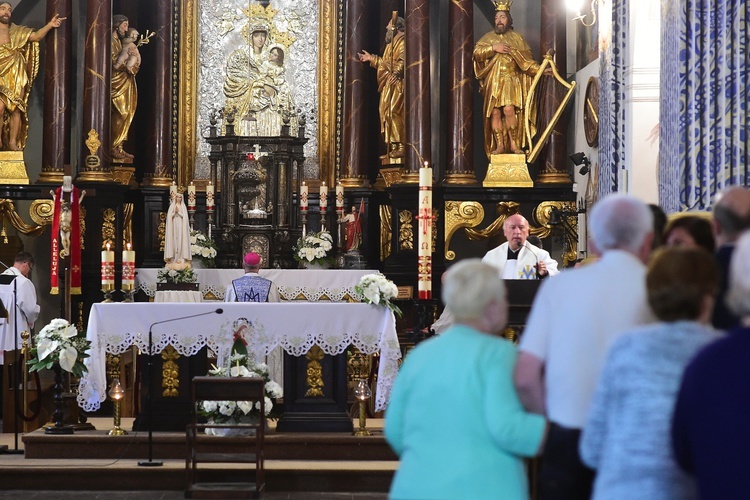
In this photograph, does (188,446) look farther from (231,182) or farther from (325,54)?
(325,54)

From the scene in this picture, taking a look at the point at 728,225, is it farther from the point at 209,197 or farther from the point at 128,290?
the point at 209,197

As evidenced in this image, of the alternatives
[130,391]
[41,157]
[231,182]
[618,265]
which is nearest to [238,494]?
[130,391]

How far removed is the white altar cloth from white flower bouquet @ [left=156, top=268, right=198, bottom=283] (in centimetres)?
420

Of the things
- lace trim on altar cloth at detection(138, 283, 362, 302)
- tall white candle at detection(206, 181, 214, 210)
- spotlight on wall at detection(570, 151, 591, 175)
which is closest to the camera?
spotlight on wall at detection(570, 151, 591, 175)

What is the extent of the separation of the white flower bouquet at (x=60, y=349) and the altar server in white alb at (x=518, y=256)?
368 cm

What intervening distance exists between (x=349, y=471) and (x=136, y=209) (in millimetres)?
8129

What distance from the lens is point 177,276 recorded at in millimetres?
15312

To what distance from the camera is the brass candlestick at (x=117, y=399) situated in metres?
10.7

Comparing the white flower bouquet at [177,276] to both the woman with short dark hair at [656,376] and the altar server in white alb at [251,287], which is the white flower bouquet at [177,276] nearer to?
the altar server in white alb at [251,287]

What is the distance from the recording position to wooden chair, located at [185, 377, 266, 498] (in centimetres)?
941

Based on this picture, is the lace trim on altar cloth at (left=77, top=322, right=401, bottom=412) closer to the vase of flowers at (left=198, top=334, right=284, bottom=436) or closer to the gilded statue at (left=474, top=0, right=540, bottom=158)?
the vase of flowers at (left=198, top=334, right=284, bottom=436)

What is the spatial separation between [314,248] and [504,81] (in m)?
3.32

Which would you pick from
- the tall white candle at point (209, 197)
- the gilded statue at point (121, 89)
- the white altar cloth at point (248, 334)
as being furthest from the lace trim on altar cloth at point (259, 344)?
the gilded statue at point (121, 89)

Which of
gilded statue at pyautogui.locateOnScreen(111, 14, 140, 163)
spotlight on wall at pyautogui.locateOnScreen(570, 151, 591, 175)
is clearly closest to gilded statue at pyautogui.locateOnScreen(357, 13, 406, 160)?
spotlight on wall at pyautogui.locateOnScreen(570, 151, 591, 175)
